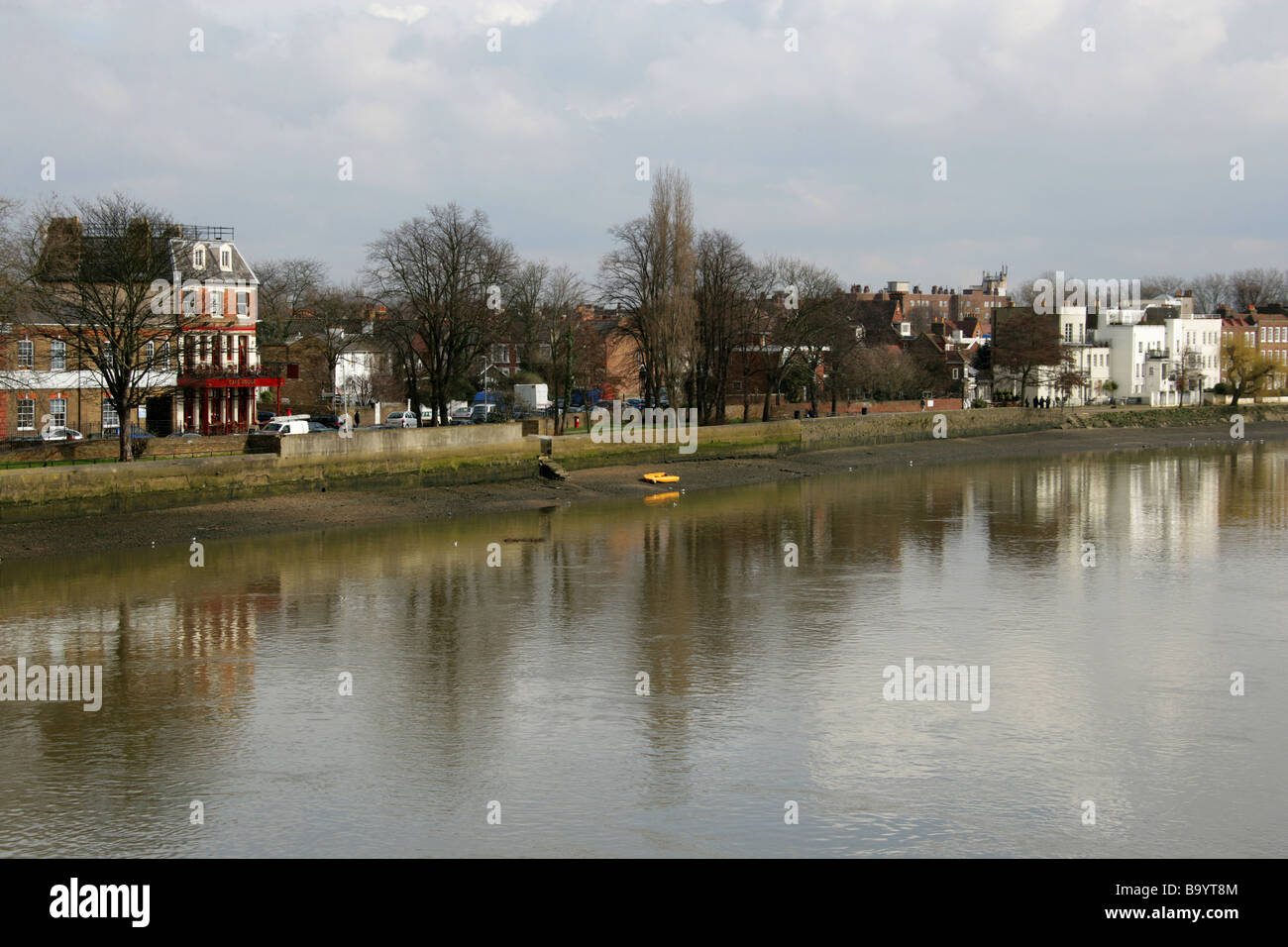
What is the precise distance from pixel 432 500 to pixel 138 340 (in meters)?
10.4

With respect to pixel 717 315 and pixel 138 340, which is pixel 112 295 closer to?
pixel 138 340

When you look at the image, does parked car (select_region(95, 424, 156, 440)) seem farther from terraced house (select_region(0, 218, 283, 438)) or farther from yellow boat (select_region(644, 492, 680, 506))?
yellow boat (select_region(644, 492, 680, 506))

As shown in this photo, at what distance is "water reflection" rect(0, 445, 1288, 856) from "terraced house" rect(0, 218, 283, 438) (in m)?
9.53

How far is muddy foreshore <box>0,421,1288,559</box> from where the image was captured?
3238 centimetres

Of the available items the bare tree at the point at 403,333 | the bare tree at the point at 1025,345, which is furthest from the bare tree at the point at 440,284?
the bare tree at the point at 1025,345

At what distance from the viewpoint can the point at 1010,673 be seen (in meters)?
20.0

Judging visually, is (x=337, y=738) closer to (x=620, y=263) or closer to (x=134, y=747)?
(x=134, y=747)

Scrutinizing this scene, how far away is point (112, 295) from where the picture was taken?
129ft

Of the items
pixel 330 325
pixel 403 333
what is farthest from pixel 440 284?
pixel 330 325

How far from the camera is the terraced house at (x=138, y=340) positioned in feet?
128

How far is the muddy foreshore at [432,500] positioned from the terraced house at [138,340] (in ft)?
17.8
